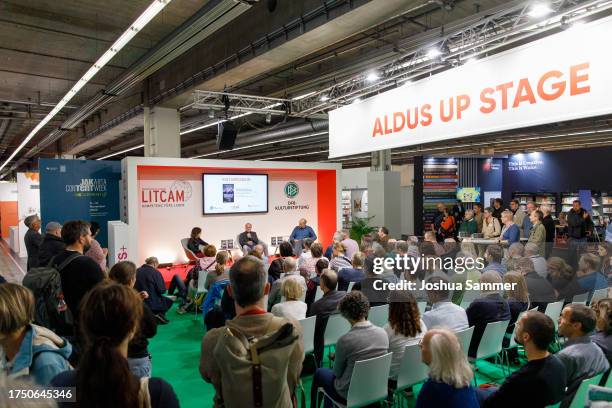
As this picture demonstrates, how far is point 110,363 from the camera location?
1114mm

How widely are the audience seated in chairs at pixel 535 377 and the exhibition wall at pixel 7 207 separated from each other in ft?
61.4

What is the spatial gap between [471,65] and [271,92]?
742 centimetres

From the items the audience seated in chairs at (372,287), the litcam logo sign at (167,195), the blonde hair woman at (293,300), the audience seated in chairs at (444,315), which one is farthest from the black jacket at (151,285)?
the litcam logo sign at (167,195)

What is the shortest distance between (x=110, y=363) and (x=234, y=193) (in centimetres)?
836

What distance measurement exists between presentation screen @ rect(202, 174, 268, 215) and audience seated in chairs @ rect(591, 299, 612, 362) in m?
7.65

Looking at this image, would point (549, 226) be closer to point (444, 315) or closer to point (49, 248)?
point (444, 315)

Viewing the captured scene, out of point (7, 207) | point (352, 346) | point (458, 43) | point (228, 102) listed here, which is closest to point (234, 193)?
point (228, 102)

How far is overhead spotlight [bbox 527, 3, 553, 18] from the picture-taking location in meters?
4.07

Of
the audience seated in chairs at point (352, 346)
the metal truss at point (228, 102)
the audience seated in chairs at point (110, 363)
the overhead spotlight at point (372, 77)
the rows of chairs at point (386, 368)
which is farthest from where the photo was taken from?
the metal truss at point (228, 102)

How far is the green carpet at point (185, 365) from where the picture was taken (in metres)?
3.53

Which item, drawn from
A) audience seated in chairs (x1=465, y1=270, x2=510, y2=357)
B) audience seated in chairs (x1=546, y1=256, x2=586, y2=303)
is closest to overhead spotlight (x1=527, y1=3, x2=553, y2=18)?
audience seated in chairs (x1=546, y1=256, x2=586, y2=303)

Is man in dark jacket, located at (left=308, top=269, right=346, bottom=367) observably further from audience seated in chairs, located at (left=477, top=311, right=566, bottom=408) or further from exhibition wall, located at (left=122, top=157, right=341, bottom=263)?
Answer: exhibition wall, located at (left=122, top=157, right=341, bottom=263)

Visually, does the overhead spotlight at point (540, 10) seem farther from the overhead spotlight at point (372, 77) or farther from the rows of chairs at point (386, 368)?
the rows of chairs at point (386, 368)

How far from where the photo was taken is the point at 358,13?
4.27m
